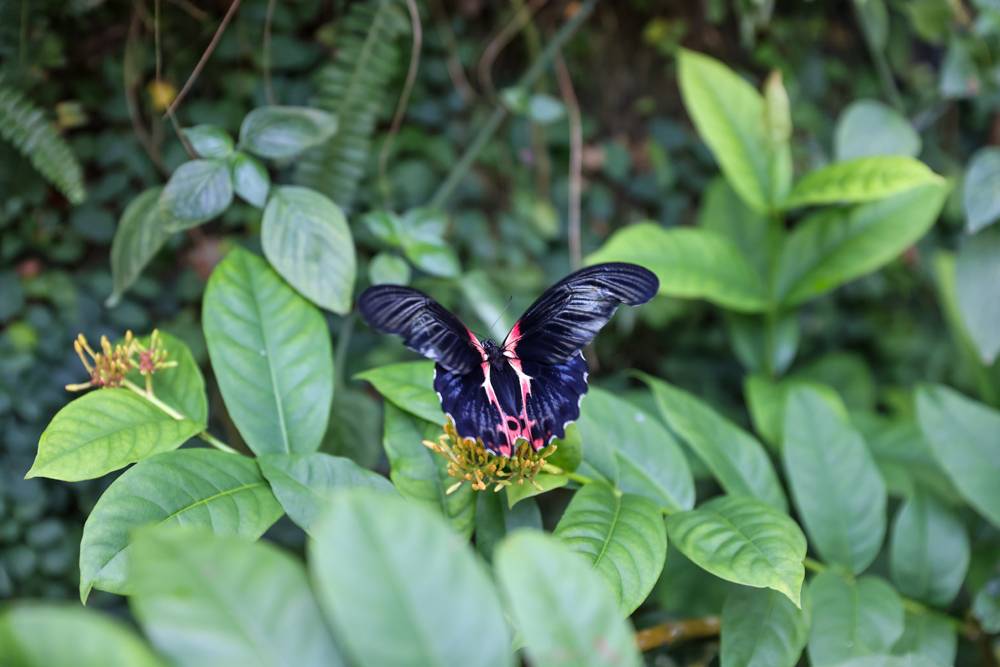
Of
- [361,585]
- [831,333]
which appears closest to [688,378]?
[831,333]

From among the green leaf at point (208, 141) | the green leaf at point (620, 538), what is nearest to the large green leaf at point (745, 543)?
the green leaf at point (620, 538)

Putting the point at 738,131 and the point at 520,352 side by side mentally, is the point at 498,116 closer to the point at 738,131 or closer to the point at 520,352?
the point at 738,131

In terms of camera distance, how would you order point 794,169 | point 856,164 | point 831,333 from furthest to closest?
point 831,333
point 794,169
point 856,164

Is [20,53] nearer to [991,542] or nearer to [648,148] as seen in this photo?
[648,148]

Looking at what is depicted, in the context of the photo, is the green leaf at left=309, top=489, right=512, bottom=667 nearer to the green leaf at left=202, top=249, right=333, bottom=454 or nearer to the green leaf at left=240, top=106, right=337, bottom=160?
the green leaf at left=202, top=249, right=333, bottom=454

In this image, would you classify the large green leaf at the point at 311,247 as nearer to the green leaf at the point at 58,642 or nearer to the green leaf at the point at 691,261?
the green leaf at the point at 691,261

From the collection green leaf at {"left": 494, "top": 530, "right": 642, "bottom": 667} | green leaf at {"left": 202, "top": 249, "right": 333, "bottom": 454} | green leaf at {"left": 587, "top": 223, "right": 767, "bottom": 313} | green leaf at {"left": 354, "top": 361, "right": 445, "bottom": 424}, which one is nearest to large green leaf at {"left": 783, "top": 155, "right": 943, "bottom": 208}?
green leaf at {"left": 587, "top": 223, "right": 767, "bottom": 313}
